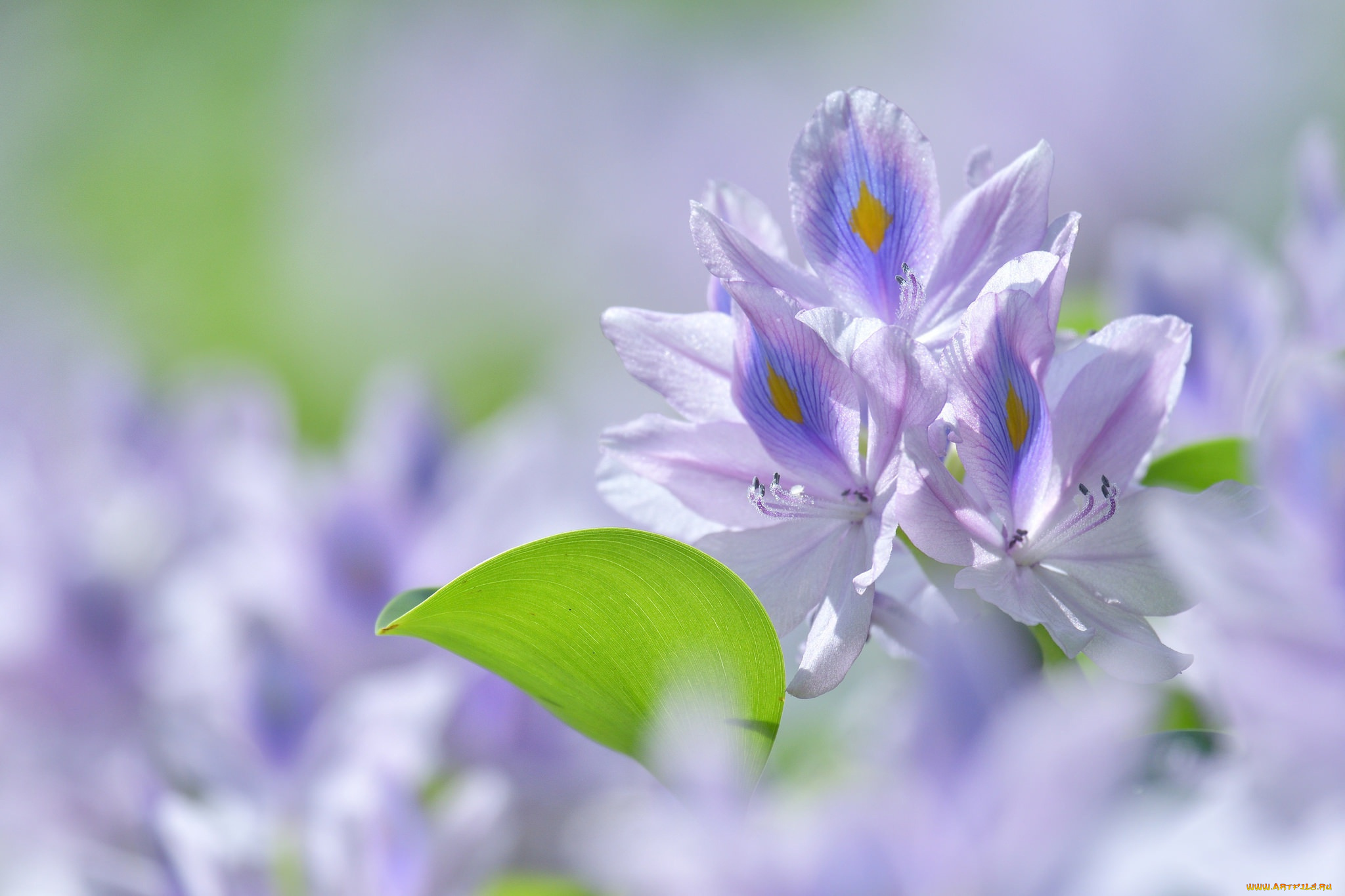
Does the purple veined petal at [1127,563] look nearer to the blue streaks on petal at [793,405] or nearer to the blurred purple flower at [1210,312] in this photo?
the blue streaks on petal at [793,405]

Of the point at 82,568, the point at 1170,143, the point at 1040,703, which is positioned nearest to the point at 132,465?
the point at 82,568

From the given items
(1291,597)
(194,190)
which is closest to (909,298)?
(1291,597)

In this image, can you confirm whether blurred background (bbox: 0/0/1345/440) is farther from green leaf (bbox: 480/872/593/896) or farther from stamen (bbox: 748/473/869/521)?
stamen (bbox: 748/473/869/521)

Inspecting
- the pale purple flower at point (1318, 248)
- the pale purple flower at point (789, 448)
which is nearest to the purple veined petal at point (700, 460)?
the pale purple flower at point (789, 448)

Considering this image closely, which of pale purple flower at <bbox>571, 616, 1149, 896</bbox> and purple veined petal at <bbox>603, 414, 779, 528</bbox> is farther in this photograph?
purple veined petal at <bbox>603, 414, 779, 528</bbox>

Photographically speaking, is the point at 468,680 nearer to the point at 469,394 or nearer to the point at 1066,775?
the point at 1066,775

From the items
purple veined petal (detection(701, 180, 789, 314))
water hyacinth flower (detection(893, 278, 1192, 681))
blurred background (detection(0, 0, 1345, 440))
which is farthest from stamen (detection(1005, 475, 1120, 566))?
blurred background (detection(0, 0, 1345, 440))
